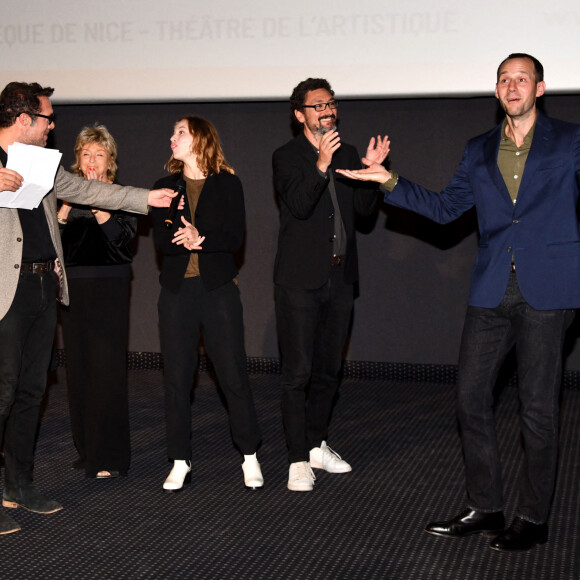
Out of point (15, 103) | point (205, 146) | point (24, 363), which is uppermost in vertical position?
point (15, 103)

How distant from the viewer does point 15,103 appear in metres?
3.36

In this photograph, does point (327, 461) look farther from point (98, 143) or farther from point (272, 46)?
point (272, 46)

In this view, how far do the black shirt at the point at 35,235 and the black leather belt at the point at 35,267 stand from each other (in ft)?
0.05

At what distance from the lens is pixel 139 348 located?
6.77m

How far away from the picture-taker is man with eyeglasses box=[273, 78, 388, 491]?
3861 mm

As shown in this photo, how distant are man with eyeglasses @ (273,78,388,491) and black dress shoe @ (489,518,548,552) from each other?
98cm

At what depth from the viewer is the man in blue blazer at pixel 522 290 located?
3.06m

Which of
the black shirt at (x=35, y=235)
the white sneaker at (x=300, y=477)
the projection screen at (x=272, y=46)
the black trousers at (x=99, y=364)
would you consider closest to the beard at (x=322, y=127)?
the black trousers at (x=99, y=364)

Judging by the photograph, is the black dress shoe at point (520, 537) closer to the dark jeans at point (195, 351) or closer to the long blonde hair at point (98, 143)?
the dark jeans at point (195, 351)

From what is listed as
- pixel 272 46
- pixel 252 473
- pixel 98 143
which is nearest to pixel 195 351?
pixel 252 473

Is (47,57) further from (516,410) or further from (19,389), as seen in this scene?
(516,410)

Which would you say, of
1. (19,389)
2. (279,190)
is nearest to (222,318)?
(279,190)

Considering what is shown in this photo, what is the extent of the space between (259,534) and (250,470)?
1.91 ft

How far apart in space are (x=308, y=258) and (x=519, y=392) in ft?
3.80
